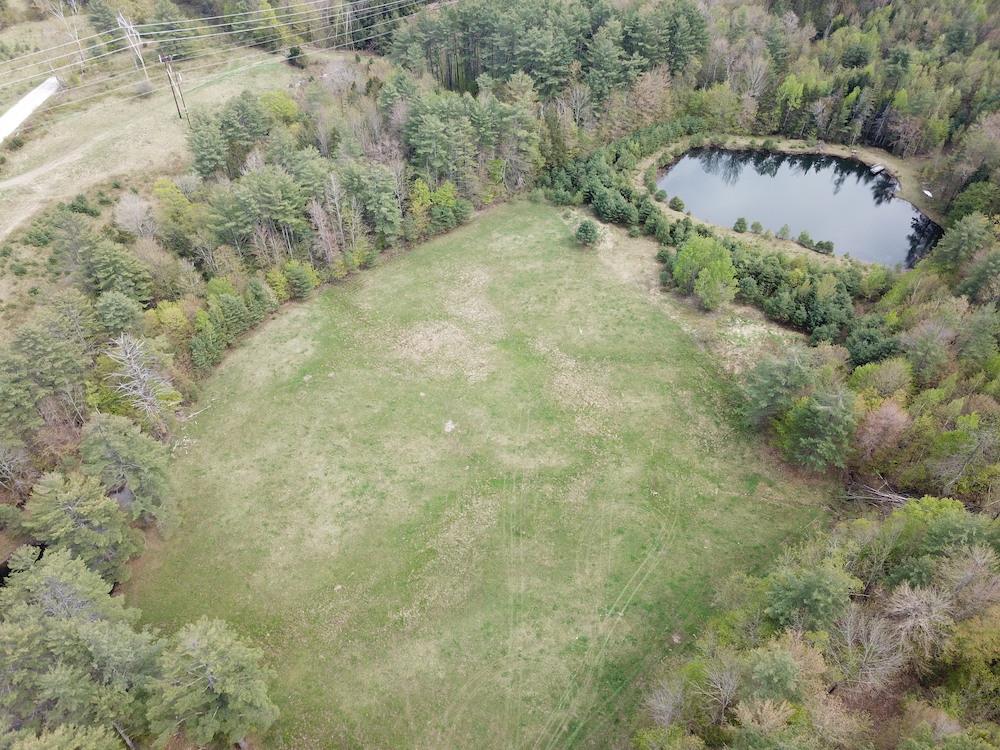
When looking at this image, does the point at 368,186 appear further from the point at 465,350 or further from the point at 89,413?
the point at 89,413

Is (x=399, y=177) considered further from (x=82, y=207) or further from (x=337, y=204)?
(x=82, y=207)

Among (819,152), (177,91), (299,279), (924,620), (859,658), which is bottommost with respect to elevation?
(859,658)

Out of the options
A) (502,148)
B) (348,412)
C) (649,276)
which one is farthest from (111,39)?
(649,276)

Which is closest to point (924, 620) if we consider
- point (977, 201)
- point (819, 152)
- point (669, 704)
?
point (669, 704)

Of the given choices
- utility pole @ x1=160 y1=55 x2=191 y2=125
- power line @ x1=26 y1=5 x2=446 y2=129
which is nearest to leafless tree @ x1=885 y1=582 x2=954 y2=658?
utility pole @ x1=160 y1=55 x2=191 y2=125

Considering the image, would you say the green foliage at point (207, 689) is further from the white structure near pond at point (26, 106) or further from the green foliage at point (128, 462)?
the white structure near pond at point (26, 106)

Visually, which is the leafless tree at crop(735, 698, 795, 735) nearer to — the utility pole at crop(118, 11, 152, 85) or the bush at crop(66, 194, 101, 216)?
the bush at crop(66, 194, 101, 216)

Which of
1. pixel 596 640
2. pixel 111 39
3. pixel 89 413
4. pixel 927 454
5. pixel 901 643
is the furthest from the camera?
pixel 111 39
